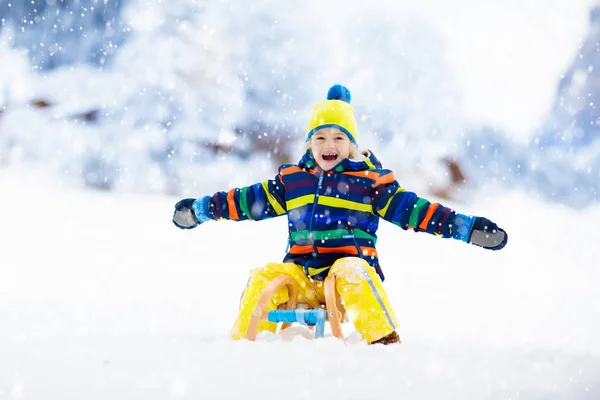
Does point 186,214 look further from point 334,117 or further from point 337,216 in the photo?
point 334,117

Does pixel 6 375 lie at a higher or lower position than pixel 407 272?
lower

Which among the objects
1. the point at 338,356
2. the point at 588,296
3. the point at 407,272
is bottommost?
the point at 338,356

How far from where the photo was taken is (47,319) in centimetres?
260

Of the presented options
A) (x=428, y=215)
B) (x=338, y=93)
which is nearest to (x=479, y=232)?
(x=428, y=215)

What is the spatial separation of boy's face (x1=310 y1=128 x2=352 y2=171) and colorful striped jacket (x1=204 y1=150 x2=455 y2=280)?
40mm

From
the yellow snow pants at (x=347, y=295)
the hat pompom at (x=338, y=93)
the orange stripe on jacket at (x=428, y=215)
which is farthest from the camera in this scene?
the hat pompom at (x=338, y=93)

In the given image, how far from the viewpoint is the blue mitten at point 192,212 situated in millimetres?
2707

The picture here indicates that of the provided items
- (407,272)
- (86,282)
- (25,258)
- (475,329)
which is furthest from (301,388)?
(25,258)

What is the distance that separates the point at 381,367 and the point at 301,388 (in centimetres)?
32

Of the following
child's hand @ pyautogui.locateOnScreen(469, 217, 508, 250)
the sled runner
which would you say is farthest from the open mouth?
child's hand @ pyautogui.locateOnScreen(469, 217, 508, 250)

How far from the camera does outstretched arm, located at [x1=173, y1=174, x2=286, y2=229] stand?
8.79ft

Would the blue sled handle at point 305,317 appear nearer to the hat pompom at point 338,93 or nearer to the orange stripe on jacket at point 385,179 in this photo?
the orange stripe on jacket at point 385,179

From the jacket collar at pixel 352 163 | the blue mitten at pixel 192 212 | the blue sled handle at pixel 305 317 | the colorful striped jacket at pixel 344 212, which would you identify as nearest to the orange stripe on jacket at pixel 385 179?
the colorful striped jacket at pixel 344 212

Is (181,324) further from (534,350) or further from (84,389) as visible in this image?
(534,350)
